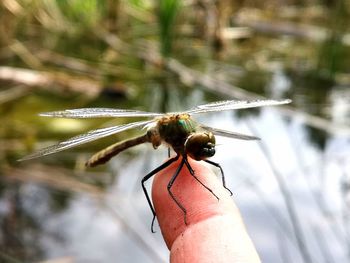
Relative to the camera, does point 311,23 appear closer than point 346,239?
No

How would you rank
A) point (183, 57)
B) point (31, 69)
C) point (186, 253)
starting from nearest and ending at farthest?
point (186, 253) → point (31, 69) → point (183, 57)

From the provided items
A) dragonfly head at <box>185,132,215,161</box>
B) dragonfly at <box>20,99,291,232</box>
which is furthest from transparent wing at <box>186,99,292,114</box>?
dragonfly head at <box>185,132,215,161</box>

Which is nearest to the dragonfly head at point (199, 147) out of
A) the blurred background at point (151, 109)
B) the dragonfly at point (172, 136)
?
the dragonfly at point (172, 136)

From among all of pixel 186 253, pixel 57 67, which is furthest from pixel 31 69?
pixel 186 253

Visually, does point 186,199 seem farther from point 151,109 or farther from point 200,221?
point 151,109

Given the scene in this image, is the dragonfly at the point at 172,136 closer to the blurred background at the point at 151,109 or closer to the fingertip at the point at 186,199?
the fingertip at the point at 186,199

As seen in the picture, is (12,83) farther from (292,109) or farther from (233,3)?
(233,3)

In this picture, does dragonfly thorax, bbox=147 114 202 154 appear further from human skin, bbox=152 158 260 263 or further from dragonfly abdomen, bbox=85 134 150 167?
dragonfly abdomen, bbox=85 134 150 167
